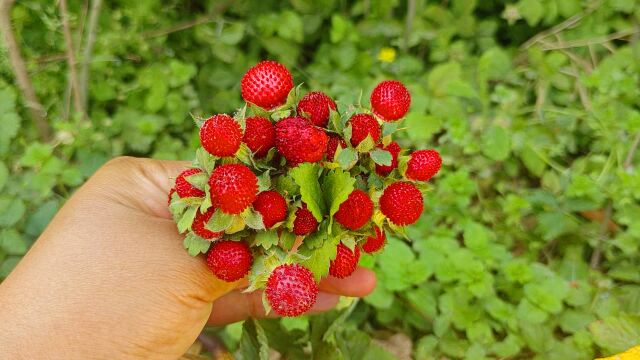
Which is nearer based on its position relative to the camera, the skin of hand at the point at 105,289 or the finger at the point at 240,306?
the skin of hand at the point at 105,289

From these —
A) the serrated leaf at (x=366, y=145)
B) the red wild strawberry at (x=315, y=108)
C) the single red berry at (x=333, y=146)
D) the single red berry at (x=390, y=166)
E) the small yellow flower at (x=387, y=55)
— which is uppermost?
the red wild strawberry at (x=315, y=108)

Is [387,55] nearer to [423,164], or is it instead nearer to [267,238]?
[423,164]

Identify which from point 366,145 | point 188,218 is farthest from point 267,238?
point 366,145

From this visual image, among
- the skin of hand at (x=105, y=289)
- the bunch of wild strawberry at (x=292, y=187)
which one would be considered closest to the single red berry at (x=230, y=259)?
the bunch of wild strawberry at (x=292, y=187)

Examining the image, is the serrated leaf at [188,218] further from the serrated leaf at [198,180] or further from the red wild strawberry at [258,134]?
the red wild strawberry at [258,134]

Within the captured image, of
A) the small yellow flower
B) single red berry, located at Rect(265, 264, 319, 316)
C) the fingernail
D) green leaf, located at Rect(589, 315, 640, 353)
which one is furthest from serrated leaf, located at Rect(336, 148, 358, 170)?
the small yellow flower

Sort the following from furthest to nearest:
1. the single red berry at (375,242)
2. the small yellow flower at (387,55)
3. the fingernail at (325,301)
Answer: the small yellow flower at (387,55) → the fingernail at (325,301) → the single red berry at (375,242)

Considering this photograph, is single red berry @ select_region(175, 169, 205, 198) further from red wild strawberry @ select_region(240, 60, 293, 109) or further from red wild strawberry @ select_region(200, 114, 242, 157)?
red wild strawberry @ select_region(240, 60, 293, 109)
